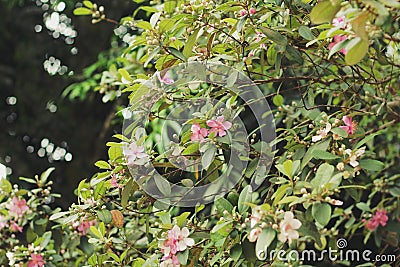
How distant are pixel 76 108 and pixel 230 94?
1664 millimetres

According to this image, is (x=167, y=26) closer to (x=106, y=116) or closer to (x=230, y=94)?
(x=230, y=94)

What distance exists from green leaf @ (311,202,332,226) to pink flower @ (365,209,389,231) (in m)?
0.66

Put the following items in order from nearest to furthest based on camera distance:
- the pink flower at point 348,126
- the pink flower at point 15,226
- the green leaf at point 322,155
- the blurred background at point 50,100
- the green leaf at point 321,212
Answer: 1. the green leaf at point 321,212
2. the green leaf at point 322,155
3. the pink flower at point 348,126
4. the pink flower at point 15,226
5. the blurred background at point 50,100

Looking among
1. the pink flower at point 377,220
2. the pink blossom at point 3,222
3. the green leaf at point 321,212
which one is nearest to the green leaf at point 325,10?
the green leaf at point 321,212

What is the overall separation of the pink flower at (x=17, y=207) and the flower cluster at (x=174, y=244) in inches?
23.9

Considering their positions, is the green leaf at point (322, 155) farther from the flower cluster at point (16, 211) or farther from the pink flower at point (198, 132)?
the flower cluster at point (16, 211)

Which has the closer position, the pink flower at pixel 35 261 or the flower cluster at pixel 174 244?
the flower cluster at pixel 174 244

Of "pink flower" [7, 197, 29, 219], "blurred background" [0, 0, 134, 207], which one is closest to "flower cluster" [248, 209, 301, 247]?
"pink flower" [7, 197, 29, 219]

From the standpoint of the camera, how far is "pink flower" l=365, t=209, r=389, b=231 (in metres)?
1.43

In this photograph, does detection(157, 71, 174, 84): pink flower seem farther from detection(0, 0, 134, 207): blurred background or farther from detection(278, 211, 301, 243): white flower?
detection(0, 0, 134, 207): blurred background

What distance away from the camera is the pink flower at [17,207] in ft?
4.85

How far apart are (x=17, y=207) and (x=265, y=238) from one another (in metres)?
0.87

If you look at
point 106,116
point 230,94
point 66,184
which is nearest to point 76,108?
point 106,116

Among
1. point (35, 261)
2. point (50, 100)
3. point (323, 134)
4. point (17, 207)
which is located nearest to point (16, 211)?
point (17, 207)
